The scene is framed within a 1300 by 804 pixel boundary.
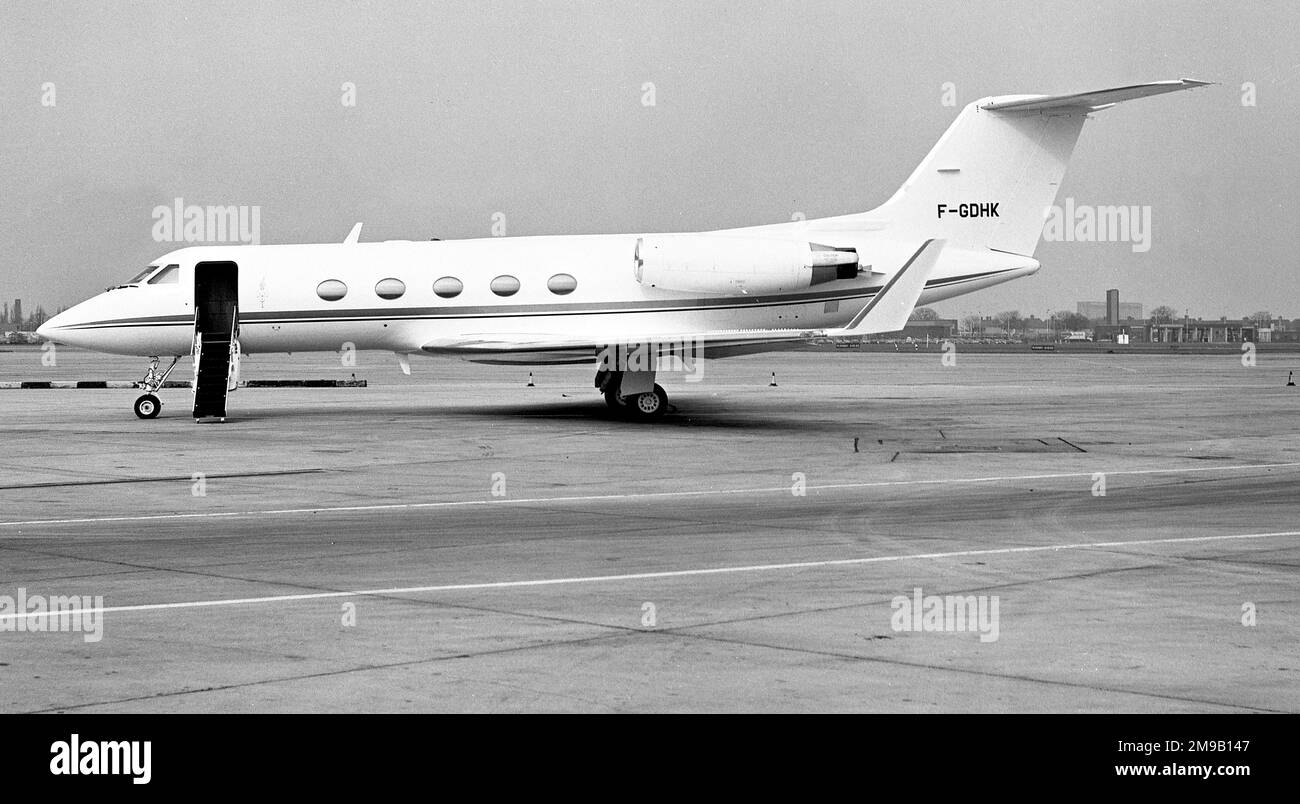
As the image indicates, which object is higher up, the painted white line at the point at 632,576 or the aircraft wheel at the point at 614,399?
the aircraft wheel at the point at 614,399

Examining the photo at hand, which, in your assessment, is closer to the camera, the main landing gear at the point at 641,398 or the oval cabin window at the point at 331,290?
the main landing gear at the point at 641,398

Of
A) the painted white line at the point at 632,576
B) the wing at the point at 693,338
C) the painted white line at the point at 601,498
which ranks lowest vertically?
the painted white line at the point at 632,576

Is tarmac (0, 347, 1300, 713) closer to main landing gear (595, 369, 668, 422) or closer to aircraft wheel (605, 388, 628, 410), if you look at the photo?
main landing gear (595, 369, 668, 422)

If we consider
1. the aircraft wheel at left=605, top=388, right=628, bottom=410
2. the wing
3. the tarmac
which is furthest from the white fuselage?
the tarmac

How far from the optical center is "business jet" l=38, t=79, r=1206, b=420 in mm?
27547

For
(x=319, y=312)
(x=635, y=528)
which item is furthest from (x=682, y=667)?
(x=319, y=312)

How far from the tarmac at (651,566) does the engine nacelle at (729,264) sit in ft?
9.82

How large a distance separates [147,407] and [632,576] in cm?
2030

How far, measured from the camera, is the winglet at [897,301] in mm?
23984

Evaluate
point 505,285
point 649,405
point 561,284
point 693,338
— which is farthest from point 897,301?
point 505,285

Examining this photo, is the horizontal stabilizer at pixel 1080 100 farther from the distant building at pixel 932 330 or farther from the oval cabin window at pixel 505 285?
the distant building at pixel 932 330

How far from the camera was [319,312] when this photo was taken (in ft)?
→ 91.4

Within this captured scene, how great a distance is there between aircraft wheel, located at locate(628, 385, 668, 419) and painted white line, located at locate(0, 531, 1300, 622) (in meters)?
15.2

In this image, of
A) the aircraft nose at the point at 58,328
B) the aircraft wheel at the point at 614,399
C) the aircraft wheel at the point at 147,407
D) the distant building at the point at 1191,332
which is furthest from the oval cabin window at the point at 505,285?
the distant building at the point at 1191,332
